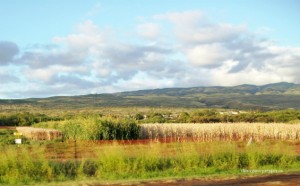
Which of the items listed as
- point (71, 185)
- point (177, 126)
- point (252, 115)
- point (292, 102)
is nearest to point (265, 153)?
point (71, 185)

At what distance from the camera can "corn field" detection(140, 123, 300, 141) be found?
39.8m

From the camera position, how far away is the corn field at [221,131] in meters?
39.8

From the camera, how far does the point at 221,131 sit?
4034 cm

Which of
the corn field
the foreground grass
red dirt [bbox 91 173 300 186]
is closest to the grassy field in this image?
the foreground grass

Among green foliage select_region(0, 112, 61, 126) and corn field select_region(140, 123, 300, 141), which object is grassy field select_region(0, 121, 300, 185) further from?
green foliage select_region(0, 112, 61, 126)

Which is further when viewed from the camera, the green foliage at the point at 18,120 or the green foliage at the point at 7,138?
the green foliage at the point at 18,120

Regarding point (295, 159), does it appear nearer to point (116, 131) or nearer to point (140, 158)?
point (140, 158)

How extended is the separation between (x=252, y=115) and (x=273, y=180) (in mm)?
54698

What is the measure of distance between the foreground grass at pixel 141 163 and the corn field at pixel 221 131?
55.5ft

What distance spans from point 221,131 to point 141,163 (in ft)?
71.3

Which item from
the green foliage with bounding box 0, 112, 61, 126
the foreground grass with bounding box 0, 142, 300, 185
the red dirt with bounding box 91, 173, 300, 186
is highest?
the green foliage with bounding box 0, 112, 61, 126

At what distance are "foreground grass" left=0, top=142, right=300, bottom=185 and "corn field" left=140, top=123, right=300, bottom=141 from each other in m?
16.9

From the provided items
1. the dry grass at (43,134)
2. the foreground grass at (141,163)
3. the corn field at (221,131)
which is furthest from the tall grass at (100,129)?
the foreground grass at (141,163)

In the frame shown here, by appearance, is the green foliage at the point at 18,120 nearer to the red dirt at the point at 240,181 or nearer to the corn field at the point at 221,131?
the corn field at the point at 221,131
